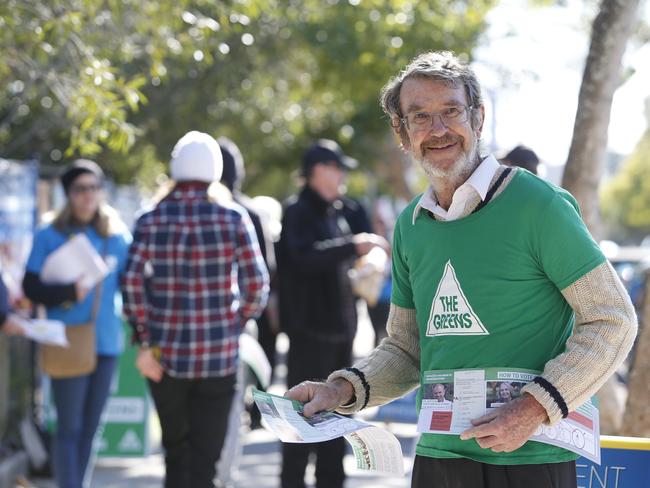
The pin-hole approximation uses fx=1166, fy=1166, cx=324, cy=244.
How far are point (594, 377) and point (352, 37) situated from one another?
10.2 m

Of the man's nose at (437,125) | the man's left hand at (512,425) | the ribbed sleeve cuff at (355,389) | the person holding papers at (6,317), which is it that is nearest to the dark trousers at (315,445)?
A: the person holding papers at (6,317)

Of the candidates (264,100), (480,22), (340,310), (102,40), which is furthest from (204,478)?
(264,100)

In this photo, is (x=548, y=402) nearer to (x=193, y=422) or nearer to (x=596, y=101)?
(x=193, y=422)

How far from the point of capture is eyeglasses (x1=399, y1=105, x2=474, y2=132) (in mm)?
3254

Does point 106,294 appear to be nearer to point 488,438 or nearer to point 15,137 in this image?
point 488,438

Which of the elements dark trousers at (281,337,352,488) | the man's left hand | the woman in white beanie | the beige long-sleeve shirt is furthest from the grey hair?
dark trousers at (281,337,352,488)

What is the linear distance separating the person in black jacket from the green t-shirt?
12.4 feet

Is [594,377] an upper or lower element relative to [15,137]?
lower

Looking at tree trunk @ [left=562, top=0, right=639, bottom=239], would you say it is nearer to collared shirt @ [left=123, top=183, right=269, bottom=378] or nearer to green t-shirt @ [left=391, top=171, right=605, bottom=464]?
collared shirt @ [left=123, top=183, right=269, bottom=378]

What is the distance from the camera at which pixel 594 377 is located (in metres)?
2.94

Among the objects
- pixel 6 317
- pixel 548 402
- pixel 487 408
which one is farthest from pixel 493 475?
pixel 6 317

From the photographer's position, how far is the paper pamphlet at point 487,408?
3.05 metres

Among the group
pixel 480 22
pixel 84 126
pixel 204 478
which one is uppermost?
pixel 480 22

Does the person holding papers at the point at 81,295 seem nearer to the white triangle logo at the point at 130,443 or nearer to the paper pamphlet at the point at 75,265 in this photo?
the paper pamphlet at the point at 75,265
